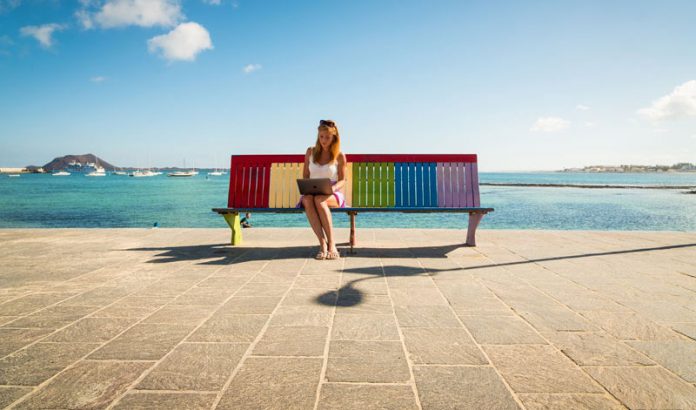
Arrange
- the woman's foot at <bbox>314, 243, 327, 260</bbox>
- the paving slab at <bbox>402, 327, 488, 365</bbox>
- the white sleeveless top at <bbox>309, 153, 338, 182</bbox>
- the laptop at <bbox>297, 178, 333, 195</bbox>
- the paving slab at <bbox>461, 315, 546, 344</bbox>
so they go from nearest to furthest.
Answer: the paving slab at <bbox>402, 327, 488, 365</bbox> → the paving slab at <bbox>461, 315, 546, 344</bbox> → the laptop at <bbox>297, 178, 333, 195</bbox> → the woman's foot at <bbox>314, 243, 327, 260</bbox> → the white sleeveless top at <bbox>309, 153, 338, 182</bbox>

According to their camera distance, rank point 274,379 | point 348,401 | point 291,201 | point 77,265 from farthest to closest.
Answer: point 291,201, point 77,265, point 274,379, point 348,401

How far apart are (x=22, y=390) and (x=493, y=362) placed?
8.37 feet

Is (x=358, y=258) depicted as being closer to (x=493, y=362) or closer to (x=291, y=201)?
(x=291, y=201)

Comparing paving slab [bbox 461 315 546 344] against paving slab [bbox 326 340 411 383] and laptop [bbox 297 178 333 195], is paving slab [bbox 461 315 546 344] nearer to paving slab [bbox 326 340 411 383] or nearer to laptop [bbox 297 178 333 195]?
paving slab [bbox 326 340 411 383]

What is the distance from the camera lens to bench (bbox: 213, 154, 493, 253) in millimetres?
6184

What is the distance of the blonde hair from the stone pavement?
Result: 1.60 metres

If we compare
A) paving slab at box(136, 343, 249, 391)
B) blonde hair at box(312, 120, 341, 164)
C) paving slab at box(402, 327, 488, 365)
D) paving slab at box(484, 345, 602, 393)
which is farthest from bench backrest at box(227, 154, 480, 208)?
paving slab at box(136, 343, 249, 391)

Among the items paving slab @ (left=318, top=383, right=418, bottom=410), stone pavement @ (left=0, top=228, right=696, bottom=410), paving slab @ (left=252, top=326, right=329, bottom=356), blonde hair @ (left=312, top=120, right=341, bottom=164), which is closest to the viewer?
paving slab @ (left=318, top=383, right=418, bottom=410)

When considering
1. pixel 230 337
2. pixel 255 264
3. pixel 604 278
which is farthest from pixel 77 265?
pixel 604 278

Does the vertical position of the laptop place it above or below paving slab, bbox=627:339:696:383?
above

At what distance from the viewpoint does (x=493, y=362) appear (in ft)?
7.18

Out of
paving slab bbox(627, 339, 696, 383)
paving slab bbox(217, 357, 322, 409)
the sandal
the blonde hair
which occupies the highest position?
the blonde hair

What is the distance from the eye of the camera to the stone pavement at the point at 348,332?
186 cm

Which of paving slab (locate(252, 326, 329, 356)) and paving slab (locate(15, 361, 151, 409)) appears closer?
paving slab (locate(15, 361, 151, 409))
